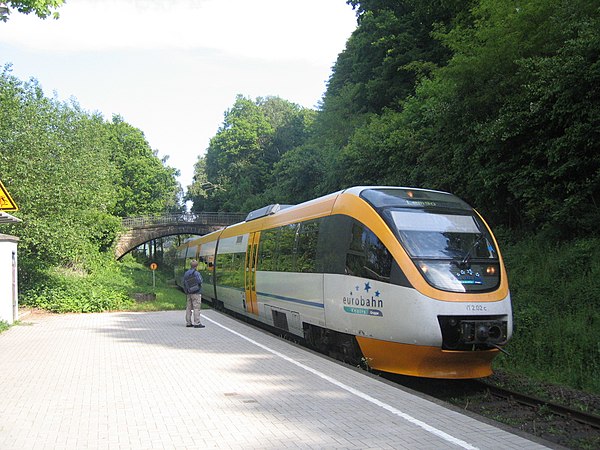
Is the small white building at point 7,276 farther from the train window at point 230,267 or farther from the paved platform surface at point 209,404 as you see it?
the train window at point 230,267

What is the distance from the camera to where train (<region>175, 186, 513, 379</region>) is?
768 centimetres

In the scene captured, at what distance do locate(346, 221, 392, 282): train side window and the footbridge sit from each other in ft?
132

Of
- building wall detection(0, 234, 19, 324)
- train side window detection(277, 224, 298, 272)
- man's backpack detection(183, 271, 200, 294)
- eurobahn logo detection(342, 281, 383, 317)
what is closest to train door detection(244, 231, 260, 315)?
man's backpack detection(183, 271, 200, 294)

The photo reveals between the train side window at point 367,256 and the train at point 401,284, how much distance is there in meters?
0.02

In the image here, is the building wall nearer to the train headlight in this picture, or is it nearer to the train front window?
the train front window

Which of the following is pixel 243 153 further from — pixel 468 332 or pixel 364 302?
pixel 468 332

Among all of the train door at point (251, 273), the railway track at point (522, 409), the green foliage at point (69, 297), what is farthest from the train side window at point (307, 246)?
the green foliage at point (69, 297)

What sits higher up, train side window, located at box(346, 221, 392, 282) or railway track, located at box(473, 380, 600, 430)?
train side window, located at box(346, 221, 392, 282)

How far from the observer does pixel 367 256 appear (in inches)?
344

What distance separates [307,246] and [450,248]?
348 cm

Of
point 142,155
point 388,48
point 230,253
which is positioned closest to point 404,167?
point 230,253

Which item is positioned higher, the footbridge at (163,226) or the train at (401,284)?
the footbridge at (163,226)

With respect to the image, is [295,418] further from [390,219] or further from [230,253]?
[230,253]

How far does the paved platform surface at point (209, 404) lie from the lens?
5066mm
